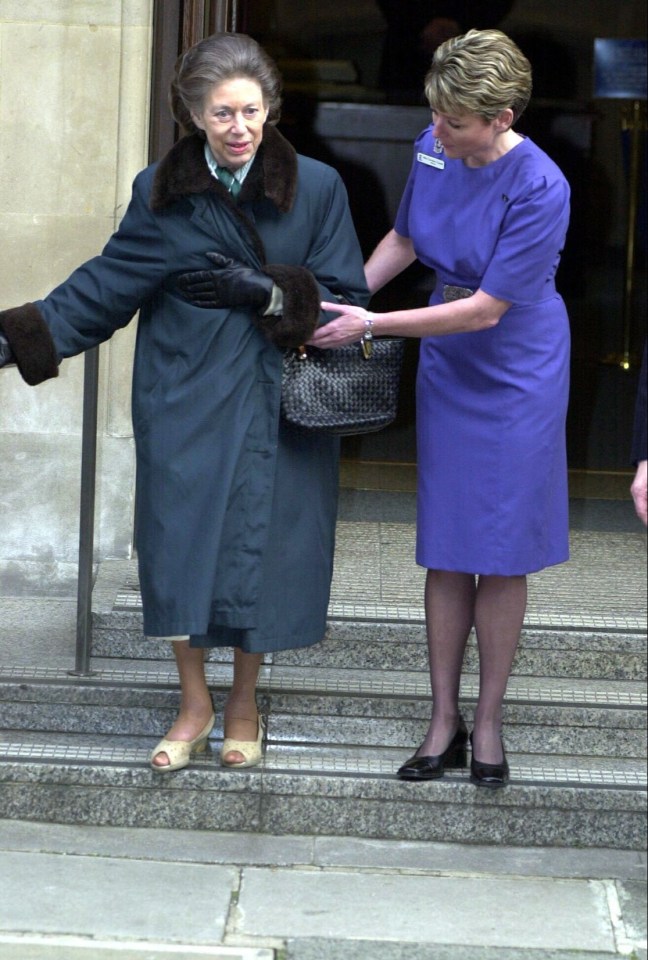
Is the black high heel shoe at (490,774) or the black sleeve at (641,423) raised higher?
the black sleeve at (641,423)

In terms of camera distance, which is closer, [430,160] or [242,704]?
[430,160]

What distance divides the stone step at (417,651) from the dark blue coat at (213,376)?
0.85 m

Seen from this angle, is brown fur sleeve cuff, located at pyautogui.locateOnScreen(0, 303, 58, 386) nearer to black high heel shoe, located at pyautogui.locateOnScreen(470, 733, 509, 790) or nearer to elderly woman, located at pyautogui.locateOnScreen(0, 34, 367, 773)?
elderly woman, located at pyautogui.locateOnScreen(0, 34, 367, 773)

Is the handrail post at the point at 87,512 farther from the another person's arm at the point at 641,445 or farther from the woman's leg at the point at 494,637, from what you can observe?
the another person's arm at the point at 641,445

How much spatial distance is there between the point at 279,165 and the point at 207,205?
198 millimetres

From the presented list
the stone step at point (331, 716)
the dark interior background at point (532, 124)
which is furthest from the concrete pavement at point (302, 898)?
the dark interior background at point (532, 124)

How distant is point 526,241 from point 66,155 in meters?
2.43

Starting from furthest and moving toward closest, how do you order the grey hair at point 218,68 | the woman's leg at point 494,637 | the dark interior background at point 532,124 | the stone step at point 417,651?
1. the dark interior background at point 532,124
2. the stone step at point 417,651
3. the woman's leg at point 494,637
4. the grey hair at point 218,68

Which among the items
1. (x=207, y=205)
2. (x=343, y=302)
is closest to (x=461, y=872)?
(x=343, y=302)

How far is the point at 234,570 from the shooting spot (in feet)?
13.0

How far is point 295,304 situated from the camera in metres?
3.81

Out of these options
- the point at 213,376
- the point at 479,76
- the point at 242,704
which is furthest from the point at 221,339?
the point at 242,704

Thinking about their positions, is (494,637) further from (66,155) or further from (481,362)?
(66,155)

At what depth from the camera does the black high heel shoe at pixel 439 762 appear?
415cm
